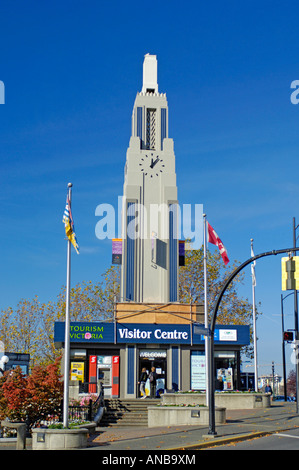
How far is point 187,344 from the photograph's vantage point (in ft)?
123

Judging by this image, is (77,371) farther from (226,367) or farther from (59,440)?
(59,440)

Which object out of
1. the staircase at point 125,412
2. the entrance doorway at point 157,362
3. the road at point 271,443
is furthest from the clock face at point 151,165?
the road at point 271,443

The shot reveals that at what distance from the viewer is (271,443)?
18.6m

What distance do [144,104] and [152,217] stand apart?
9.78m

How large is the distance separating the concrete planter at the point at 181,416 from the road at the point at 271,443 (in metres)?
3.57

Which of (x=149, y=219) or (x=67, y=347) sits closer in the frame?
(x=67, y=347)

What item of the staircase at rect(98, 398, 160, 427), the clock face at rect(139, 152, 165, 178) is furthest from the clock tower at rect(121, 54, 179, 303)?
the staircase at rect(98, 398, 160, 427)

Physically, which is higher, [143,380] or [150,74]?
[150,74]

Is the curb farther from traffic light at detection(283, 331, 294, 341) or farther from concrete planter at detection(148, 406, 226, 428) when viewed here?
traffic light at detection(283, 331, 294, 341)

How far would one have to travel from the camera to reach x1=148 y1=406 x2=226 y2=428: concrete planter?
78.2 feet

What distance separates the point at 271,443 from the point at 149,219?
2624 cm

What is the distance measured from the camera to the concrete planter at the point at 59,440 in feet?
58.7

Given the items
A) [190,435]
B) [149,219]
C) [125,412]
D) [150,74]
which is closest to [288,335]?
[125,412]
